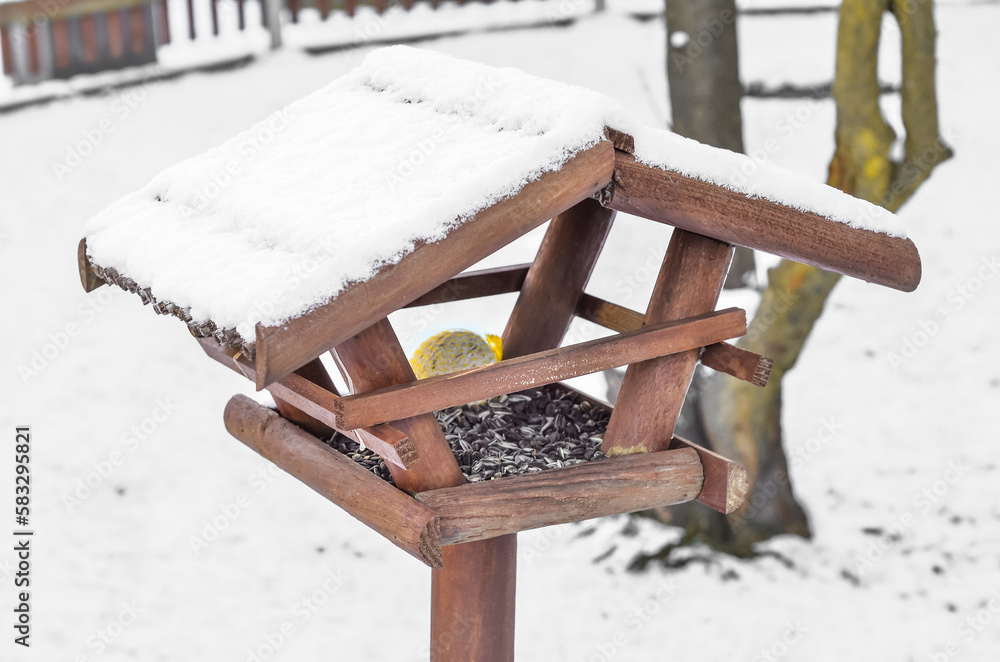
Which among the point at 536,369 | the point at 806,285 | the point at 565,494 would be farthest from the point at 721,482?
the point at 806,285

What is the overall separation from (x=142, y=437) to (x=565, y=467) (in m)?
3.71

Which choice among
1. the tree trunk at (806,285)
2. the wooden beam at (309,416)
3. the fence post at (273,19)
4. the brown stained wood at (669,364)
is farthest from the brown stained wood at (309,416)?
the fence post at (273,19)

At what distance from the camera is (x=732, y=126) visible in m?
4.46

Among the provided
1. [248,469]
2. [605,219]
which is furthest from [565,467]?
[248,469]

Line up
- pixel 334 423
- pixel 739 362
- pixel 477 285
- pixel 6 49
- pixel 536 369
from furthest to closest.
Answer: pixel 6 49 → pixel 477 285 → pixel 739 362 → pixel 536 369 → pixel 334 423

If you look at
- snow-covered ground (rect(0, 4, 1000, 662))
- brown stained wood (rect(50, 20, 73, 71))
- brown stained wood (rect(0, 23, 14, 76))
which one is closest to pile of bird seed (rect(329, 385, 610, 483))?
snow-covered ground (rect(0, 4, 1000, 662))

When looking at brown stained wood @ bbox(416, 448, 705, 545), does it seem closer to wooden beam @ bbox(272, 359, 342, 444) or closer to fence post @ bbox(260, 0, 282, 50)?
wooden beam @ bbox(272, 359, 342, 444)

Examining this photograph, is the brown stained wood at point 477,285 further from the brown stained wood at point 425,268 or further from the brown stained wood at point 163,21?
the brown stained wood at point 163,21

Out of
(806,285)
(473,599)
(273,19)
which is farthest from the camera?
(273,19)

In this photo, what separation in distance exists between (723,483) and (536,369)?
1.65 feet

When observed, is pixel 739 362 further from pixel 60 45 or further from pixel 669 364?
pixel 60 45

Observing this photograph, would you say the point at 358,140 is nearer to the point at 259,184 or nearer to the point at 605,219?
the point at 259,184

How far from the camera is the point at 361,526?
197 inches

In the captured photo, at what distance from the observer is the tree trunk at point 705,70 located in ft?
14.3
